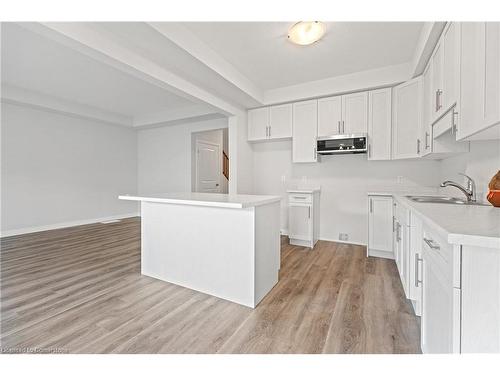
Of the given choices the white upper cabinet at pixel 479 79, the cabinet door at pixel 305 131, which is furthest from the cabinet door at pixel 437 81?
the cabinet door at pixel 305 131

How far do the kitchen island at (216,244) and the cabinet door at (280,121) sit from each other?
204 cm

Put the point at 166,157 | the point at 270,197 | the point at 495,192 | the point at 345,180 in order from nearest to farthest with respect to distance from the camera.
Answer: the point at 495,192 → the point at 270,197 → the point at 345,180 → the point at 166,157

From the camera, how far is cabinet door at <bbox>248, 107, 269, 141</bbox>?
420cm

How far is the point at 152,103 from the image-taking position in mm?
4754

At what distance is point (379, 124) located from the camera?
10.9 feet

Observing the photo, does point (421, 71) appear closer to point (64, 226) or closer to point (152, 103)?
point (152, 103)

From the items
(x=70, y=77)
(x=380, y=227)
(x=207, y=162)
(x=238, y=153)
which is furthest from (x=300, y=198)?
(x=70, y=77)

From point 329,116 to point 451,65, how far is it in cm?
190

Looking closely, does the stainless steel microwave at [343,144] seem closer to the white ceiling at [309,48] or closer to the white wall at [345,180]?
the white wall at [345,180]

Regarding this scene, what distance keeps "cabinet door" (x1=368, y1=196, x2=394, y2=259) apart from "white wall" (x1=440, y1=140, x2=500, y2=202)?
2.39 feet

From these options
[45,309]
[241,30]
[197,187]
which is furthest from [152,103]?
[45,309]

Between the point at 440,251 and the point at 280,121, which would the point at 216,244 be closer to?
the point at 440,251

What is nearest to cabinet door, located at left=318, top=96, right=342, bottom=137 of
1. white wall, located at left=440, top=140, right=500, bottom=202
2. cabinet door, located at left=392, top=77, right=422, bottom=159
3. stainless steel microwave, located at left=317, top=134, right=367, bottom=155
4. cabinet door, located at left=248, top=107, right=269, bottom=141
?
stainless steel microwave, located at left=317, top=134, right=367, bottom=155

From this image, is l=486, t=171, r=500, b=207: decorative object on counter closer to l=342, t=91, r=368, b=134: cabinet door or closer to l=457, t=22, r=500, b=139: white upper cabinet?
l=457, t=22, r=500, b=139: white upper cabinet
